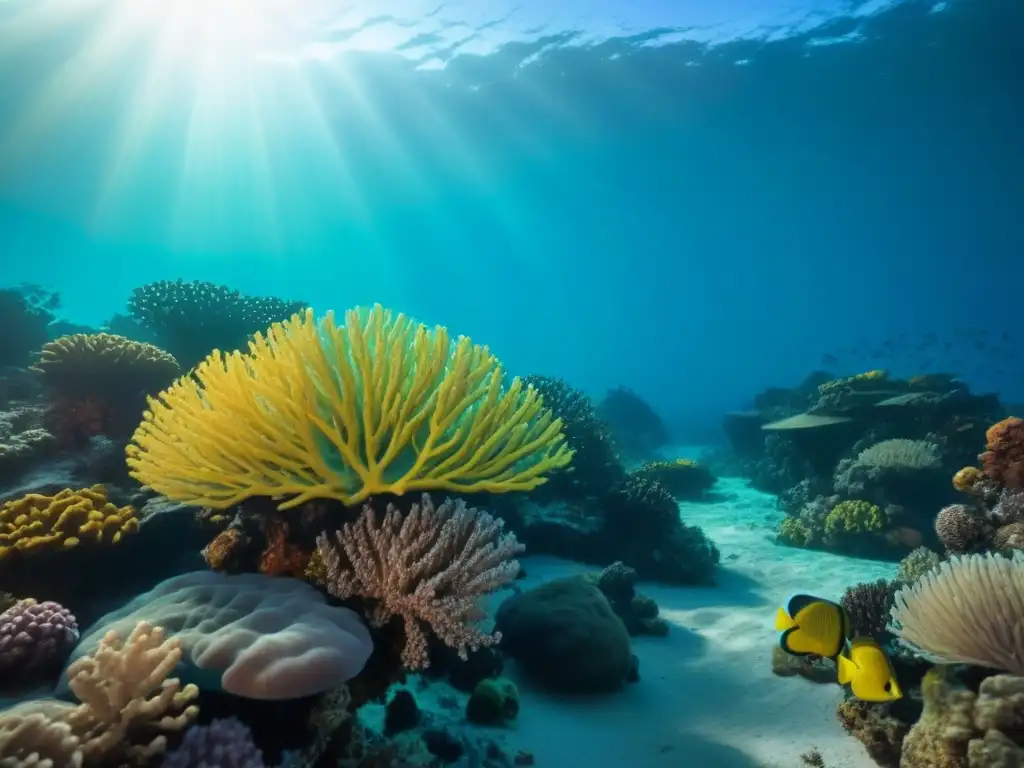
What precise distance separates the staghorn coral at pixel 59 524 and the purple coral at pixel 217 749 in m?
2.58

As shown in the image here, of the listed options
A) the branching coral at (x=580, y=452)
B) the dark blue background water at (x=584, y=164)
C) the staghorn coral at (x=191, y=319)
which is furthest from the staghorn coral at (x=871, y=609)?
the dark blue background water at (x=584, y=164)

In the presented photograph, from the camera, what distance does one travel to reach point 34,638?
308 cm

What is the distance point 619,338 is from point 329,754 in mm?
150972

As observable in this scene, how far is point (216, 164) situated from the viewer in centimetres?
6669

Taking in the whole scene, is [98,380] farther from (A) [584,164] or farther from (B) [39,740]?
(A) [584,164]

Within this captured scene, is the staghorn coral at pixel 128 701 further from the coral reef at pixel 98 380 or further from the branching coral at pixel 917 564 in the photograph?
the branching coral at pixel 917 564

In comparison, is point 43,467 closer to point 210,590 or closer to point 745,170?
point 210,590

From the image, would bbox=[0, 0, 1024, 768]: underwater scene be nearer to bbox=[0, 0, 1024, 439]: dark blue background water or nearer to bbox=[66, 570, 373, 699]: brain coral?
bbox=[66, 570, 373, 699]: brain coral

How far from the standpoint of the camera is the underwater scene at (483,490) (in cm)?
317

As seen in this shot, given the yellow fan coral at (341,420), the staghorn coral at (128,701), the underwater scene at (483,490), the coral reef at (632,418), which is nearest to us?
the staghorn coral at (128,701)

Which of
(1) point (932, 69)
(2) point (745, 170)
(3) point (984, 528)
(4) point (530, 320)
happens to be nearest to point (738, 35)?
(1) point (932, 69)

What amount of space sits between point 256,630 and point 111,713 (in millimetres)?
647

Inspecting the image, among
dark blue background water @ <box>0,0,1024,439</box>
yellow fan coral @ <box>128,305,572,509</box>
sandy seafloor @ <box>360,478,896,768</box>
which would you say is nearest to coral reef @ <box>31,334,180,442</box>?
yellow fan coral @ <box>128,305,572,509</box>

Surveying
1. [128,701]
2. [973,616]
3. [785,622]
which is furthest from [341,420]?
[973,616]
